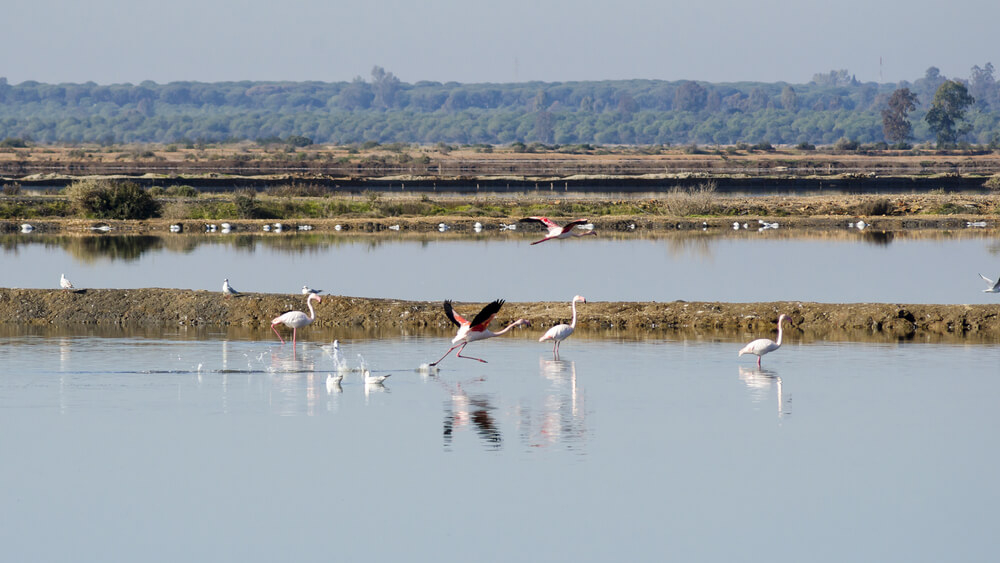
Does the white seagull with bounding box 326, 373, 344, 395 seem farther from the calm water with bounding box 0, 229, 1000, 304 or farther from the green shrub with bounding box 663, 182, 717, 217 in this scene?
the green shrub with bounding box 663, 182, 717, 217

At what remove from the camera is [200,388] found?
59.7 feet

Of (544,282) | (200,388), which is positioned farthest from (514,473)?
(544,282)

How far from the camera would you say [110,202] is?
59.0m

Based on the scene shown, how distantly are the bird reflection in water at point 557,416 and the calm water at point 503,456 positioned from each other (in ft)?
0.20

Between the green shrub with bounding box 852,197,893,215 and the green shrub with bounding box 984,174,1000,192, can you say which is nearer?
the green shrub with bounding box 852,197,893,215

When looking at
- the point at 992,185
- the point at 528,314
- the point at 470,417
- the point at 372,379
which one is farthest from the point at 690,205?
the point at 470,417

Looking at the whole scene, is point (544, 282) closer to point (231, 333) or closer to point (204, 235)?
point (231, 333)

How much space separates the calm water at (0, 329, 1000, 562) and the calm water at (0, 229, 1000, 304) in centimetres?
942

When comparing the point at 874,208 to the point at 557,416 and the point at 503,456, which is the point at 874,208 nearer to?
the point at 557,416

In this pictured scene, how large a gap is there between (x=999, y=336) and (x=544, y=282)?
41.8 ft

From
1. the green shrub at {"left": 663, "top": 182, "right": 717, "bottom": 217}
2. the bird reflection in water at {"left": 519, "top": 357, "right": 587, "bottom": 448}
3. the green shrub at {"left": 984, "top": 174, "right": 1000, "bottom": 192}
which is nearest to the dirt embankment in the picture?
the bird reflection in water at {"left": 519, "top": 357, "right": 587, "bottom": 448}

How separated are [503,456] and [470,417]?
2213mm

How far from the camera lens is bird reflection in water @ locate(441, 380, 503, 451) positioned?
14883 mm

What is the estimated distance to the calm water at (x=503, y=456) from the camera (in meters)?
11.1
